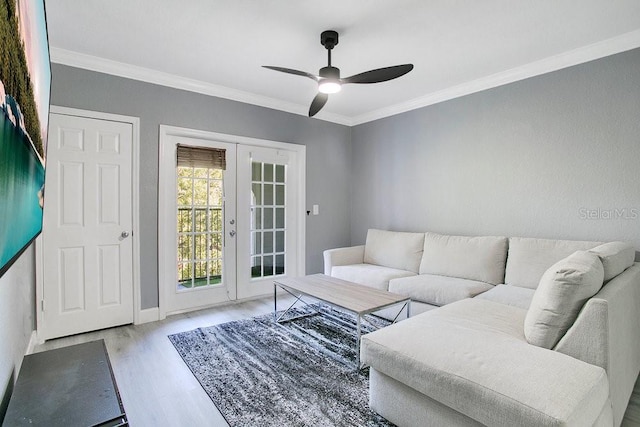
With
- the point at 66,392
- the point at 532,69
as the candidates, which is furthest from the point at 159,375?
the point at 532,69

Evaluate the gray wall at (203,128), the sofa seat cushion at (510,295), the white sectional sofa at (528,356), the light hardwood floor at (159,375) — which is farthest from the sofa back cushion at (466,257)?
the gray wall at (203,128)

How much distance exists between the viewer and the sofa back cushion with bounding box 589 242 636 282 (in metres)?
1.86

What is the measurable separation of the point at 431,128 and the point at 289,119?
1797 millimetres

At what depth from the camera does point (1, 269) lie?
2.26 ft

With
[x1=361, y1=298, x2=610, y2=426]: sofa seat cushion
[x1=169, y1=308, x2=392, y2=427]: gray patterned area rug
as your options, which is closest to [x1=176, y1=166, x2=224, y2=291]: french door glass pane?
[x1=169, y1=308, x2=392, y2=427]: gray patterned area rug

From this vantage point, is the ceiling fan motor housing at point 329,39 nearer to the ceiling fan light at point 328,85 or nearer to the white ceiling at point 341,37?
the white ceiling at point 341,37

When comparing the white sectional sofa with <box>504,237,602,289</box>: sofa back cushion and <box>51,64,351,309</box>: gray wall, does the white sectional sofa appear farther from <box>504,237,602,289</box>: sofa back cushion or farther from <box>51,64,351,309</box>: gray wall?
<box>51,64,351,309</box>: gray wall

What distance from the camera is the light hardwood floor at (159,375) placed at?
184 centimetres

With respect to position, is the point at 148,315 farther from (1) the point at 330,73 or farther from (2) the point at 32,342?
(1) the point at 330,73

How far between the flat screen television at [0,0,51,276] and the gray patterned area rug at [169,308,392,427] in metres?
1.47

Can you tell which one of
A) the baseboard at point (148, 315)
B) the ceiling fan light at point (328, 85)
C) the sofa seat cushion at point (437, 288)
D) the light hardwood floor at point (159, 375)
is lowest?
the light hardwood floor at point (159, 375)

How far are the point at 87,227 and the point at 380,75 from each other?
287cm

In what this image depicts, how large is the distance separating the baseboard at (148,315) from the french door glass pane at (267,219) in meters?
1.15

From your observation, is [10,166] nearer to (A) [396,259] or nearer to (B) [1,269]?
(B) [1,269]
